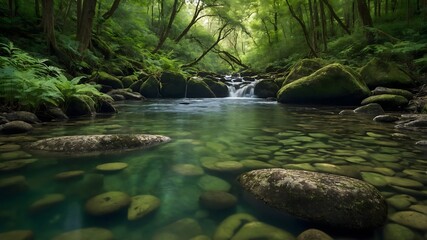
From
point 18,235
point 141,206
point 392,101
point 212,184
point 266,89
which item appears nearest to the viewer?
point 18,235

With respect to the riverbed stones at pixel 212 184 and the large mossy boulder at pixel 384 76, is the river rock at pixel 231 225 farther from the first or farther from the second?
the large mossy boulder at pixel 384 76

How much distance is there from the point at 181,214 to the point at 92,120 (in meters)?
4.21

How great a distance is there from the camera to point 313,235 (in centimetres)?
150

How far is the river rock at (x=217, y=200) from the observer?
76.3 inches

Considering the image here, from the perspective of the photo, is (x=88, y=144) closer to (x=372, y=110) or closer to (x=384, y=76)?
(x=372, y=110)

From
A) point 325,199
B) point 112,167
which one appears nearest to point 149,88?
point 112,167

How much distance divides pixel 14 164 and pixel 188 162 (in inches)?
65.8

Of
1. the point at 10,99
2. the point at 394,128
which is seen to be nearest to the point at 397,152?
the point at 394,128

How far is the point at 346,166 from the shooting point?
8.91 feet

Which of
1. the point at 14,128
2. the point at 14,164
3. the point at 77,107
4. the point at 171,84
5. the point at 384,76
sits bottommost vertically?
the point at 14,164

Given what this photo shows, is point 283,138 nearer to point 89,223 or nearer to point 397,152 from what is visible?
point 397,152

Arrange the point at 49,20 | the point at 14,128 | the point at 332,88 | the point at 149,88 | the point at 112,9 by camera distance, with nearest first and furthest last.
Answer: the point at 14,128 → the point at 49,20 → the point at 332,88 → the point at 149,88 → the point at 112,9

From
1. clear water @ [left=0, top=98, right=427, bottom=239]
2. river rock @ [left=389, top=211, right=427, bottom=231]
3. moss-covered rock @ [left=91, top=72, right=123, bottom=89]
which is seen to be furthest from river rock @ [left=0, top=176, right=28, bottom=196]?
moss-covered rock @ [left=91, top=72, right=123, bottom=89]

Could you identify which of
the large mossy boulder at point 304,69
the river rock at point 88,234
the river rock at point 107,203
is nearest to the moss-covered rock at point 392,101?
the large mossy boulder at point 304,69
